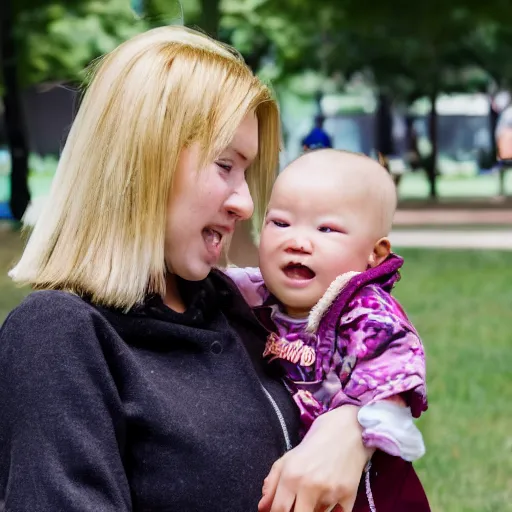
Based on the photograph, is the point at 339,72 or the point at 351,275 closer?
the point at 351,275

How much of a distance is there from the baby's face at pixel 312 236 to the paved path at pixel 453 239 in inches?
532

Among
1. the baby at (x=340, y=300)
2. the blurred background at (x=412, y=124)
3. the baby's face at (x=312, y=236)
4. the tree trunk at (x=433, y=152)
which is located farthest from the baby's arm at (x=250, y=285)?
the tree trunk at (x=433, y=152)

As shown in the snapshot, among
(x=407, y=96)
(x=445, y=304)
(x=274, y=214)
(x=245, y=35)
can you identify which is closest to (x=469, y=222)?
(x=245, y=35)

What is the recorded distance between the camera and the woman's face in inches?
82.8

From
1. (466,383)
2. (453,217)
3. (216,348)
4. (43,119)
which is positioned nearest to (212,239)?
(216,348)

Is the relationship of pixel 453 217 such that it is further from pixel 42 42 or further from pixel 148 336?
pixel 148 336

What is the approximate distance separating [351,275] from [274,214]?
0.24 metres

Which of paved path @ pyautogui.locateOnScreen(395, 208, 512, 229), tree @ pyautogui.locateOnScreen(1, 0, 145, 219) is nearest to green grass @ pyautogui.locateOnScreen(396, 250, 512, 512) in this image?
paved path @ pyautogui.locateOnScreen(395, 208, 512, 229)

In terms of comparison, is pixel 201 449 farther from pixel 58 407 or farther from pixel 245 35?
pixel 245 35

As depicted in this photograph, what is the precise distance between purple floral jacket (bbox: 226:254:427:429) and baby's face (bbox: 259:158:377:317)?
5 cm

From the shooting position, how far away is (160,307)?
7.06 feet

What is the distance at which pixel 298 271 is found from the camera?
95.8 inches

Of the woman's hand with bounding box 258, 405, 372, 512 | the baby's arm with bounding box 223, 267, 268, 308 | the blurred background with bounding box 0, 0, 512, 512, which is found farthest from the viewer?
the blurred background with bounding box 0, 0, 512, 512

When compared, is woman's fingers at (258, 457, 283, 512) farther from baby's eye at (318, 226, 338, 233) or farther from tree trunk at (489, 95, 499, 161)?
tree trunk at (489, 95, 499, 161)
